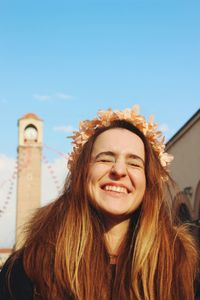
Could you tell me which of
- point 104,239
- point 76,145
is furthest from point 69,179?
point 104,239

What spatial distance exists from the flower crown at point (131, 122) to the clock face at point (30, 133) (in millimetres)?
27750

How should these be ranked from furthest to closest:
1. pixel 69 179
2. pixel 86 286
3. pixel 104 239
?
pixel 69 179 → pixel 104 239 → pixel 86 286

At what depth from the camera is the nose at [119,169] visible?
8.55 ft

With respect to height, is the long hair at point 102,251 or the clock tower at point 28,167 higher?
the clock tower at point 28,167

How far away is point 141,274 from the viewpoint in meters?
2.54

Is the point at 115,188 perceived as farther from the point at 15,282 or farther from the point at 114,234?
the point at 15,282

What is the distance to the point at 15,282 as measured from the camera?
100 inches

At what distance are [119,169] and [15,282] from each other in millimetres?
667

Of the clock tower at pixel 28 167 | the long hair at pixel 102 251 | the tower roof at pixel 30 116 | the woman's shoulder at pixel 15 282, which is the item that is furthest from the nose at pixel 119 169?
the tower roof at pixel 30 116

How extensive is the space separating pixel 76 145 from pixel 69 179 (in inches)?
7.0

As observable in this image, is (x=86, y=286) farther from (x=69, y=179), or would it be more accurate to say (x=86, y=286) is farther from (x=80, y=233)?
(x=69, y=179)

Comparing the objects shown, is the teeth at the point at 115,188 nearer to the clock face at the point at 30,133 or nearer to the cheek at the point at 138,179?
the cheek at the point at 138,179

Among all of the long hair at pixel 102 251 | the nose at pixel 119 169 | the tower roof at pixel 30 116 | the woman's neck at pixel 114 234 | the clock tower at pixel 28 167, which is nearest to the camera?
the long hair at pixel 102 251

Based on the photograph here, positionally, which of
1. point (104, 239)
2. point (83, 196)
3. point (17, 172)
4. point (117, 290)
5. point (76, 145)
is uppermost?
point (17, 172)
